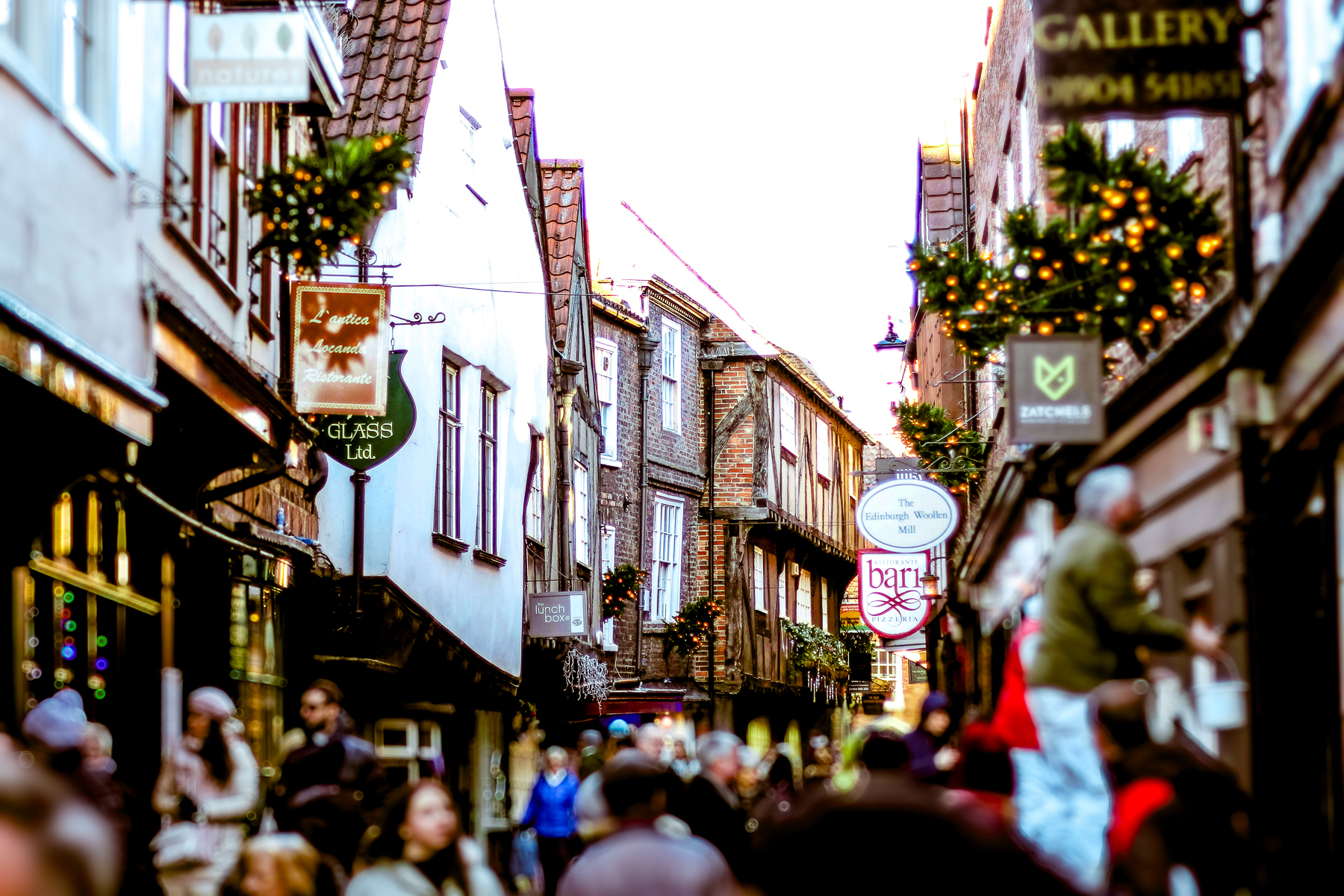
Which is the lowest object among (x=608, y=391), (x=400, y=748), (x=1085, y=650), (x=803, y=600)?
(x=400, y=748)

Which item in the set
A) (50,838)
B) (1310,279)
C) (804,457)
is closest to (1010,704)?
(1310,279)

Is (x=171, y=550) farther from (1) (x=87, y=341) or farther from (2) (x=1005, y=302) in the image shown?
(2) (x=1005, y=302)

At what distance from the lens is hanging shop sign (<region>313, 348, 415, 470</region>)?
54.4 feet

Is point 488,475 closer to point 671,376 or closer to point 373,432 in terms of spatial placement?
point 373,432

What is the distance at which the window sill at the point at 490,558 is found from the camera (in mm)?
21609

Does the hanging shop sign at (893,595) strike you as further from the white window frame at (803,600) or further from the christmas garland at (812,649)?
the white window frame at (803,600)

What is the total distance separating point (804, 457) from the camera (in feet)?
137

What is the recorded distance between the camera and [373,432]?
1683cm

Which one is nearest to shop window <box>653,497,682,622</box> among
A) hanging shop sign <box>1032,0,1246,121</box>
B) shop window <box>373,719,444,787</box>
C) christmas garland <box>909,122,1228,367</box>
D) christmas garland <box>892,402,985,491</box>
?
christmas garland <box>892,402,985,491</box>

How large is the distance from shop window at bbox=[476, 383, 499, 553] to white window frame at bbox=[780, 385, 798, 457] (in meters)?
16.0

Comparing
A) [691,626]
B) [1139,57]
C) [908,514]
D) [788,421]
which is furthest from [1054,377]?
[788,421]

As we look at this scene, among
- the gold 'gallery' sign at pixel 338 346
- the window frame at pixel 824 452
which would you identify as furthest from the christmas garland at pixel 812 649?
the gold 'gallery' sign at pixel 338 346

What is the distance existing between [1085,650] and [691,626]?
26069 millimetres

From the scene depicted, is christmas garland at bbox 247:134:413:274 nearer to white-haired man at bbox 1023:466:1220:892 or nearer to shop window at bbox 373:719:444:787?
white-haired man at bbox 1023:466:1220:892
